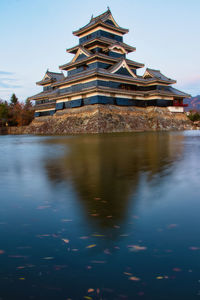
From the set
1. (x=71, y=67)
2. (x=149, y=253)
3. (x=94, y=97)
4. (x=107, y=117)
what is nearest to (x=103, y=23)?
(x=71, y=67)

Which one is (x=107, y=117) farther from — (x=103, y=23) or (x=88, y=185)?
(x=88, y=185)

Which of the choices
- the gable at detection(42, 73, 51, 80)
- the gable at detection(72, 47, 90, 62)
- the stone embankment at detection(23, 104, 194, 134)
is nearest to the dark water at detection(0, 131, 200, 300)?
the stone embankment at detection(23, 104, 194, 134)

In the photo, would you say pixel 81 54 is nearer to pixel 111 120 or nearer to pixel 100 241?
pixel 111 120

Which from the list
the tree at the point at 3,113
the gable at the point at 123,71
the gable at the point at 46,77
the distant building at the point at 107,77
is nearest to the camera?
the distant building at the point at 107,77

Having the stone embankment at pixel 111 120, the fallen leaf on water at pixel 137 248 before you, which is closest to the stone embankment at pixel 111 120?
the stone embankment at pixel 111 120

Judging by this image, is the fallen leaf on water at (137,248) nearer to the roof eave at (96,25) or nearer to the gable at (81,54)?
the gable at (81,54)

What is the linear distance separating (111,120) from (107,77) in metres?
5.57

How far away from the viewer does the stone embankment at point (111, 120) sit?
27.9 m

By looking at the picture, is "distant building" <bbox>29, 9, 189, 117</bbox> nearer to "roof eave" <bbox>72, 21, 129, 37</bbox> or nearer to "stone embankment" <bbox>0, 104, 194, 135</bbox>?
"roof eave" <bbox>72, 21, 129, 37</bbox>

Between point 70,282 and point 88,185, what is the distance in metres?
2.50

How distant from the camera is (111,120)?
1118 inches

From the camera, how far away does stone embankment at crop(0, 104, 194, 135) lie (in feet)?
91.4

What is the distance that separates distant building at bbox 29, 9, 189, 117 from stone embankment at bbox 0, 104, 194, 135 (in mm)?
1060

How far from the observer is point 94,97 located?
93.6ft
